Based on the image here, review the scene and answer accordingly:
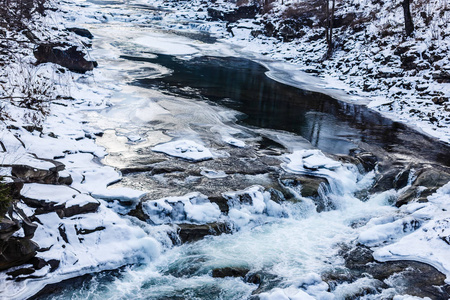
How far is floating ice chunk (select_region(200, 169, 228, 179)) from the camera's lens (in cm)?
864

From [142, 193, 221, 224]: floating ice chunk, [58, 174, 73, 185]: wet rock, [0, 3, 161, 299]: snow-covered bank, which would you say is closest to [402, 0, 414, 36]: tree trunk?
[142, 193, 221, 224]: floating ice chunk

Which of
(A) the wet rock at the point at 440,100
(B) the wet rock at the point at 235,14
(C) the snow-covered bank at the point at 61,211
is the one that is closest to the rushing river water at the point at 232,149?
(C) the snow-covered bank at the point at 61,211

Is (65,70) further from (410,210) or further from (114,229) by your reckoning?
(410,210)

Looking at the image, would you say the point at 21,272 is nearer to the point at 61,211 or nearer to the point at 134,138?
the point at 61,211

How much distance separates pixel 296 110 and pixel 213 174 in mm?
7182

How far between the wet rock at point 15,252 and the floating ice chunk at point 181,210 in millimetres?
2188

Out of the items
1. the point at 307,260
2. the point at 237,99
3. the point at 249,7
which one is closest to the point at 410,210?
the point at 307,260

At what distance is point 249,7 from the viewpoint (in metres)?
39.5

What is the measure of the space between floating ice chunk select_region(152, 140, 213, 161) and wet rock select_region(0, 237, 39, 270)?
15.3 ft

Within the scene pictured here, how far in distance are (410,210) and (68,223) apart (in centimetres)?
646

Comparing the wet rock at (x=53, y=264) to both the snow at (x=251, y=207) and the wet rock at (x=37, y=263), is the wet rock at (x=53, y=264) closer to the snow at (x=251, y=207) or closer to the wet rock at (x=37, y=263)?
the wet rock at (x=37, y=263)

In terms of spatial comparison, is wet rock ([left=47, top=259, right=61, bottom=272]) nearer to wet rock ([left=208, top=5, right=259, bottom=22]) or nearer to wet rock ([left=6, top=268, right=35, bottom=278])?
wet rock ([left=6, top=268, right=35, bottom=278])

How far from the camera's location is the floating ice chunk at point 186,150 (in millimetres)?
9480

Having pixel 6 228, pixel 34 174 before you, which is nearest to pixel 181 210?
pixel 34 174
